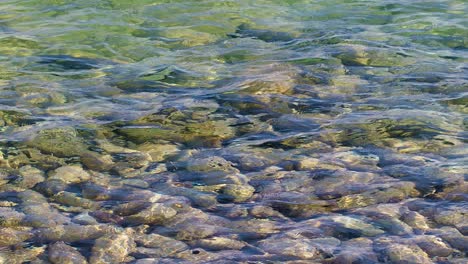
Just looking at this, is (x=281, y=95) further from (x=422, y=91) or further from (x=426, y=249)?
(x=426, y=249)

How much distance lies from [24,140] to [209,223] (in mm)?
2562

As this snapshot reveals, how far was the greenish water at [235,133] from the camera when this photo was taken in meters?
5.79

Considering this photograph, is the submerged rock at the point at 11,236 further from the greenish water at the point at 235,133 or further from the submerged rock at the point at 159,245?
the submerged rock at the point at 159,245

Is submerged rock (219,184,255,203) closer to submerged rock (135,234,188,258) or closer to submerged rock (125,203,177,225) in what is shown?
submerged rock (125,203,177,225)

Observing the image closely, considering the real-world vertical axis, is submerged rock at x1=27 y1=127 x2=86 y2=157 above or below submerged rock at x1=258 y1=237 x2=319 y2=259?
above

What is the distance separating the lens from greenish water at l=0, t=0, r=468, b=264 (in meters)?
5.79

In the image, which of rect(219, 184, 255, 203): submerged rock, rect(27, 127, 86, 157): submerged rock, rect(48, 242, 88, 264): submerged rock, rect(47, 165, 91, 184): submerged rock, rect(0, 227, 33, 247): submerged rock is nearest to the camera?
rect(48, 242, 88, 264): submerged rock

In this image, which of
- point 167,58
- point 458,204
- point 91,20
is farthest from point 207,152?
point 91,20

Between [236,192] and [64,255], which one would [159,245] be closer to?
[64,255]

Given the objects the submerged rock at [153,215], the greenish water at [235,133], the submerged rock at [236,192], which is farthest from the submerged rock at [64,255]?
the submerged rock at [236,192]

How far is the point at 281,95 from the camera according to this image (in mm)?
8664

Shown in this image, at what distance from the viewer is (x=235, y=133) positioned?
779 centimetres

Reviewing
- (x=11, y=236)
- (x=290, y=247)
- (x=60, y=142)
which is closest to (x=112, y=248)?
(x=11, y=236)

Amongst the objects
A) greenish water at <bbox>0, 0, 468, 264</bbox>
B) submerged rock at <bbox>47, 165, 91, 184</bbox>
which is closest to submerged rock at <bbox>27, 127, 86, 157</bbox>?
greenish water at <bbox>0, 0, 468, 264</bbox>
